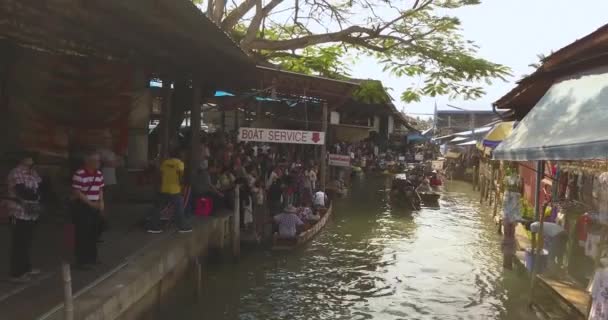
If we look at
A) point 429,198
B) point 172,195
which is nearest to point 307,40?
point 172,195

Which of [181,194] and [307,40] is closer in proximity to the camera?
[181,194]

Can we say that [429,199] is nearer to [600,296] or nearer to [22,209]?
[600,296]

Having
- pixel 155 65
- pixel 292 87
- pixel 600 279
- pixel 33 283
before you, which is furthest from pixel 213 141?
pixel 600 279

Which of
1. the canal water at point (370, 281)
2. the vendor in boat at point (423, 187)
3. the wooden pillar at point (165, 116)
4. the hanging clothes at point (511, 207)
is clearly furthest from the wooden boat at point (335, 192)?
the hanging clothes at point (511, 207)

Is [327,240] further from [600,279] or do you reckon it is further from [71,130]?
[600,279]

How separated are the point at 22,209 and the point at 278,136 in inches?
300

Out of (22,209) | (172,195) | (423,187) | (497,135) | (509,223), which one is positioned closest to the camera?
(22,209)

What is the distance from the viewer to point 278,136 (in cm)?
1342

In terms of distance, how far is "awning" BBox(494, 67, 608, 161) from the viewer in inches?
207

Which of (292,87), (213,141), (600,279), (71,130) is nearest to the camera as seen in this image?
(600,279)

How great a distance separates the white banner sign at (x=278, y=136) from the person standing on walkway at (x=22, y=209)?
648 cm

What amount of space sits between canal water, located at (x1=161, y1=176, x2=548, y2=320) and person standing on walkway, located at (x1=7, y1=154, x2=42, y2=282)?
2362 mm

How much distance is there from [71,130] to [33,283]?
316cm

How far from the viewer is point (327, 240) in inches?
555
